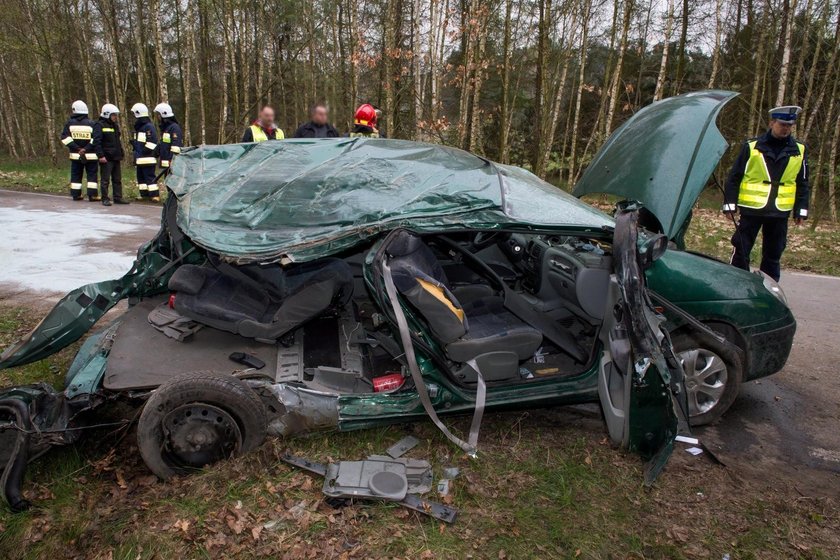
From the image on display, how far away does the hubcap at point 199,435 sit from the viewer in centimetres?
273

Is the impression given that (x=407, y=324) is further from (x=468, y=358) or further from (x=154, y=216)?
(x=154, y=216)

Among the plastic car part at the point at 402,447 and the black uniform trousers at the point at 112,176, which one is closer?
the plastic car part at the point at 402,447

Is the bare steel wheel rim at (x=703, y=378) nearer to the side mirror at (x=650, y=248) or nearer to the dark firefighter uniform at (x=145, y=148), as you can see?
the side mirror at (x=650, y=248)

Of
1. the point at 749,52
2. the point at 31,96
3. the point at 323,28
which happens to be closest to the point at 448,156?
the point at 749,52

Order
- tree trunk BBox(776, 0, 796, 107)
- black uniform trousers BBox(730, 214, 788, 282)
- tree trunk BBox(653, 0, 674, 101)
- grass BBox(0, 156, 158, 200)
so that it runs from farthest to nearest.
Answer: tree trunk BBox(653, 0, 674, 101) < grass BBox(0, 156, 158, 200) < tree trunk BBox(776, 0, 796, 107) < black uniform trousers BBox(730, 214, 788, 282)

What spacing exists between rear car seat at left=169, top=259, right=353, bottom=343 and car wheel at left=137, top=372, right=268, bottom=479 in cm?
48

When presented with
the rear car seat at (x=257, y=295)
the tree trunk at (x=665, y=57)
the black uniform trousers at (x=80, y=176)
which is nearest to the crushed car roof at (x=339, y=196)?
the rear car seat at (x=257, y=295)

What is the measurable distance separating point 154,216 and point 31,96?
66.8ft

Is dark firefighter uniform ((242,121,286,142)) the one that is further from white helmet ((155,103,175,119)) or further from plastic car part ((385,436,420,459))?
plastic car part ((385,436,420,459))

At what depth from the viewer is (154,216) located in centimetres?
971

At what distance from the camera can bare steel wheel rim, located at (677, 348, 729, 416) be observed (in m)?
3.33

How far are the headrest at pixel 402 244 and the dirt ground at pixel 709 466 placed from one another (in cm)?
113

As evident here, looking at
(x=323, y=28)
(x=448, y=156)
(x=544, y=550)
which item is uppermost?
(x=323, y=28)

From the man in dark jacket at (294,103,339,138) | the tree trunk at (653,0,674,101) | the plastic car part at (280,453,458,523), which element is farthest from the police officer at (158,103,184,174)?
the tree trunk at (653,0,674,101)
